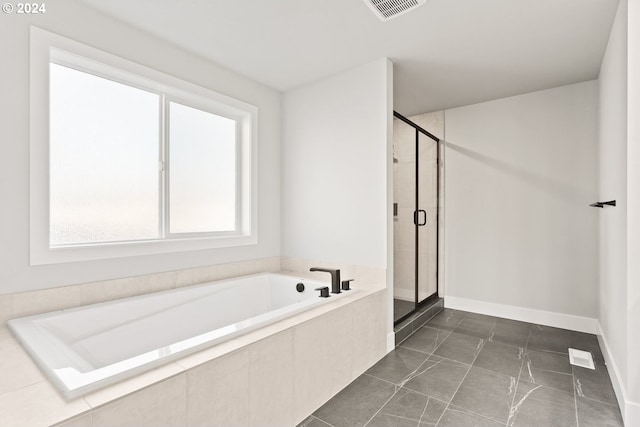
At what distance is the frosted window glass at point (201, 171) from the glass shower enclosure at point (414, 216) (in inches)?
60.9

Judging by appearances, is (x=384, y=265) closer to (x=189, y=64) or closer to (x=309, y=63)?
(x=309, y=63)

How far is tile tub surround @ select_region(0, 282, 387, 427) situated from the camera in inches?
37.1

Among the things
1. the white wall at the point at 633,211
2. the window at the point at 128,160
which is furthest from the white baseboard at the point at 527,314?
the window at the point at 128,160

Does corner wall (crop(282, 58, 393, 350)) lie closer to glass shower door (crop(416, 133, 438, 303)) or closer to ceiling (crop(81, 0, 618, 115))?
ceiling (crop(81, 0, 618, 115))

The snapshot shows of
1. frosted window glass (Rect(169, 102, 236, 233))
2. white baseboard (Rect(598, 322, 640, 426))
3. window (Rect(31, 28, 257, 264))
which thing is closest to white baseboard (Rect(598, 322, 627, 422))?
white baseboard (Rect(598, 322, 640, 426))

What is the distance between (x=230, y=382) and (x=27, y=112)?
5.85ft

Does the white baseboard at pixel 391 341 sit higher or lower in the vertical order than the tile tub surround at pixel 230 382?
lower

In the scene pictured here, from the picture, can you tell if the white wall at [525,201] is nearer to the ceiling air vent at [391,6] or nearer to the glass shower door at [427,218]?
the glass shower door at [427,218]

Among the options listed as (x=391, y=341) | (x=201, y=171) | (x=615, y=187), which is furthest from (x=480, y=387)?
(x=201, y=171)

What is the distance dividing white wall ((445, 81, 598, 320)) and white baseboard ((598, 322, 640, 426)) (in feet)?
2.63

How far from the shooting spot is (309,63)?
102 inches

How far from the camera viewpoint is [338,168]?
9.05 feet

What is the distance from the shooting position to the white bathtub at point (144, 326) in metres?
1.13

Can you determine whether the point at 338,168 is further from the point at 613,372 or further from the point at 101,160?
the point at 613,372
